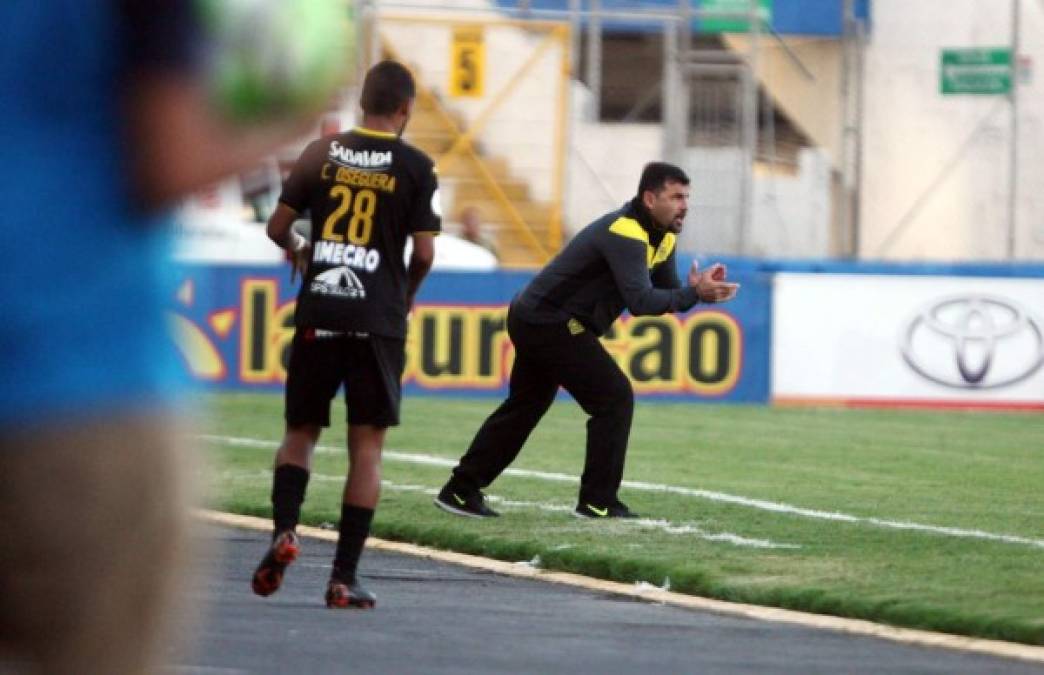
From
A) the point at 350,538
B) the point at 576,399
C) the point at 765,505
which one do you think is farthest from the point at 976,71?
the point at 350,538

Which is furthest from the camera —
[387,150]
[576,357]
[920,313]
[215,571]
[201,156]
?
[920,313]

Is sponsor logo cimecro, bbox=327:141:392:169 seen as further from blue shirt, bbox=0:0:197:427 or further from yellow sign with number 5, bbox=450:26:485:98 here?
yellow sign with number 5, bbox=450:26:485:98

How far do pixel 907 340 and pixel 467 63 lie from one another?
6.91 metres

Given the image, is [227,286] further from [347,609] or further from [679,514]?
[347,609]

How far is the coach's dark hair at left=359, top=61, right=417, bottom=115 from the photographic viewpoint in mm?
8430

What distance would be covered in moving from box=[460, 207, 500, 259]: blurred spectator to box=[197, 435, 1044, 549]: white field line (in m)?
10.0

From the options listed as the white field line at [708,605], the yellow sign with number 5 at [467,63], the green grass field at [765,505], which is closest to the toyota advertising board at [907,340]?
the green grass field at [765,505]

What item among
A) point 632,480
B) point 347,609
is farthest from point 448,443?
point 347,609

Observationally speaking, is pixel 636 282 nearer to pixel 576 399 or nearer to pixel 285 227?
pixel 576 399

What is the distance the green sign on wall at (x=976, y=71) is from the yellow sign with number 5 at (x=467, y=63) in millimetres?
4874

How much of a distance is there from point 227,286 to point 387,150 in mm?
14459

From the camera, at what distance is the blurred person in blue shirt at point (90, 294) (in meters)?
2.50

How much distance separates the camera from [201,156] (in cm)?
250

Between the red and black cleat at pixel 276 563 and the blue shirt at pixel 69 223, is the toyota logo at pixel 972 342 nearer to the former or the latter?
the red and black cleat at pixel 276 563
